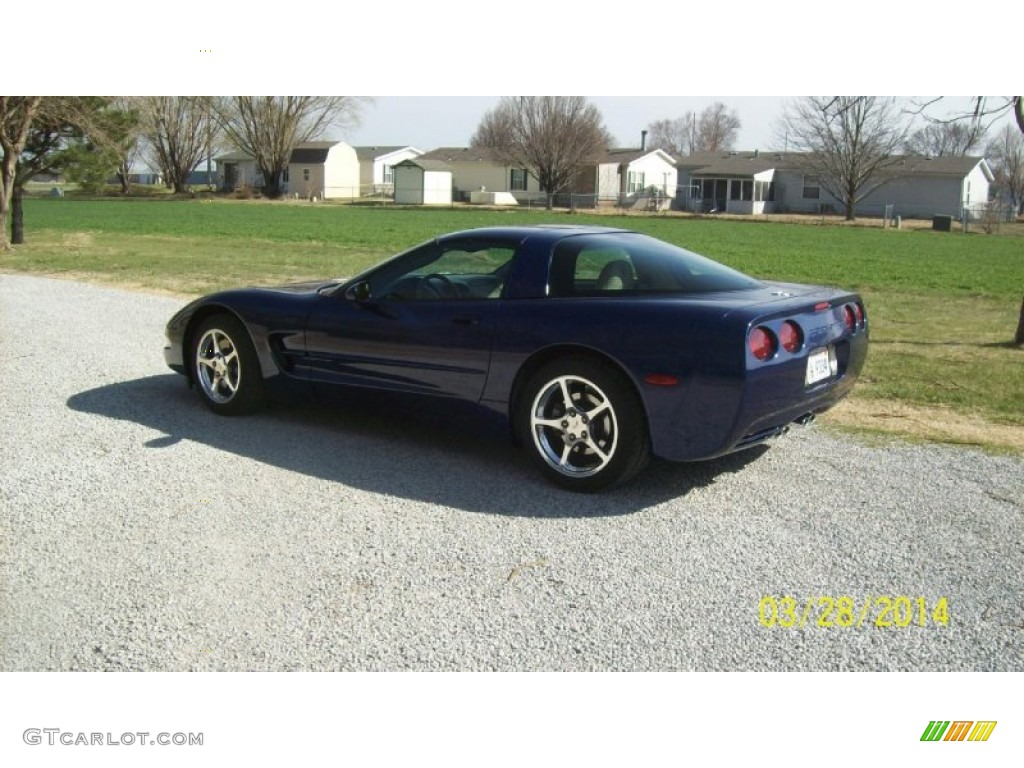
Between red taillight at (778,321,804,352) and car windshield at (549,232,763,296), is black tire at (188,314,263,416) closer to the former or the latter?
car windshield at (549,232,763,296)

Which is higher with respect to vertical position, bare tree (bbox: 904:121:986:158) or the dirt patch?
bare tree (bbox: 904:121:986:158)

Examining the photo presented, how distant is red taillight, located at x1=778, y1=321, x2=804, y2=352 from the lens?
443cm

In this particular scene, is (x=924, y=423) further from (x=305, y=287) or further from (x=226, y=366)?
(x=226, y=366)

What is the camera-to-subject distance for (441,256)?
5449 mm

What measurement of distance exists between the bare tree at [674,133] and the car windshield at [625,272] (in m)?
1.18

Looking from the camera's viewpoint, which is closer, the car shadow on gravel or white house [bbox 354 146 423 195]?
the car shadow on gravel

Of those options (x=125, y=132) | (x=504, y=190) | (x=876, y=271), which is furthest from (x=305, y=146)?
(x=876, y=271)

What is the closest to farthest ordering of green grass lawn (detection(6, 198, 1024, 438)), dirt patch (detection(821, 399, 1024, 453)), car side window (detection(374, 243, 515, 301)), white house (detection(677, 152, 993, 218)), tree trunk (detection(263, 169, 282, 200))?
car side window (detection(374, 243, 515, 301)) < dirt patch (detection(821, 399, 1024, 453)) < green grass lawn (detection(6, 198, 1024, 438)) < white house (detection(677, 152, 993, 218)) < tree trunk (detection(263, 169, 282, 200))

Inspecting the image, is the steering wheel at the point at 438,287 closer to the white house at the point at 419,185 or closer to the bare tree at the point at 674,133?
the bare tree at the point at 674,133

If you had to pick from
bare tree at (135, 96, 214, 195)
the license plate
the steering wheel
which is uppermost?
bare tree at (135, 96, 214, 195)

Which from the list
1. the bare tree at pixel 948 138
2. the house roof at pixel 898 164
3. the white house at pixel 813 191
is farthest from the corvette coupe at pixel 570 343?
the white house at pixel 813 191

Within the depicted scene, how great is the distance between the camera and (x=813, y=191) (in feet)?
85.1
